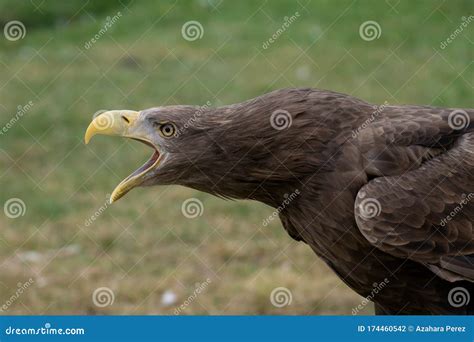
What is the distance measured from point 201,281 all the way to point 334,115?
3.08m

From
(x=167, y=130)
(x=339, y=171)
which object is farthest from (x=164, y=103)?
(x=339, y=171)

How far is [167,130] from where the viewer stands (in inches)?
160

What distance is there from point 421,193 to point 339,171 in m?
0.36

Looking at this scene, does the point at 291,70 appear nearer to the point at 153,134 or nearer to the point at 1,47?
the point at 1,47

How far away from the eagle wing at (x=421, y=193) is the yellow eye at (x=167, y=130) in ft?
2.64

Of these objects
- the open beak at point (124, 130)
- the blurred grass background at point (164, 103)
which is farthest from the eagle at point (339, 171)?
the blurred grass background at point (164, 103)

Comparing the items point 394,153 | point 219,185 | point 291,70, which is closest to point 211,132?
point 219,185

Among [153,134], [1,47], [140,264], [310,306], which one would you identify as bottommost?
[1,47]

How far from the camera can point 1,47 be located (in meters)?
12.1

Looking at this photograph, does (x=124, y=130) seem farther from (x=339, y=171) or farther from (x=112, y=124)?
(x=339, y=171)

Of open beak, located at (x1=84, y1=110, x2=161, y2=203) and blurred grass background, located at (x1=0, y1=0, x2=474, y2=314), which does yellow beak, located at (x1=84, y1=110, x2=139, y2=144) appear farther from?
blurred grass background, located at (x1=0, y1=0, x2=474, y2=314)

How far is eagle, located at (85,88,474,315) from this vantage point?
4008 millimetres

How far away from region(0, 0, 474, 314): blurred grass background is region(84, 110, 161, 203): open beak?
258 centimetres

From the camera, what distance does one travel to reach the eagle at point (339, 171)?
13.1 ft
